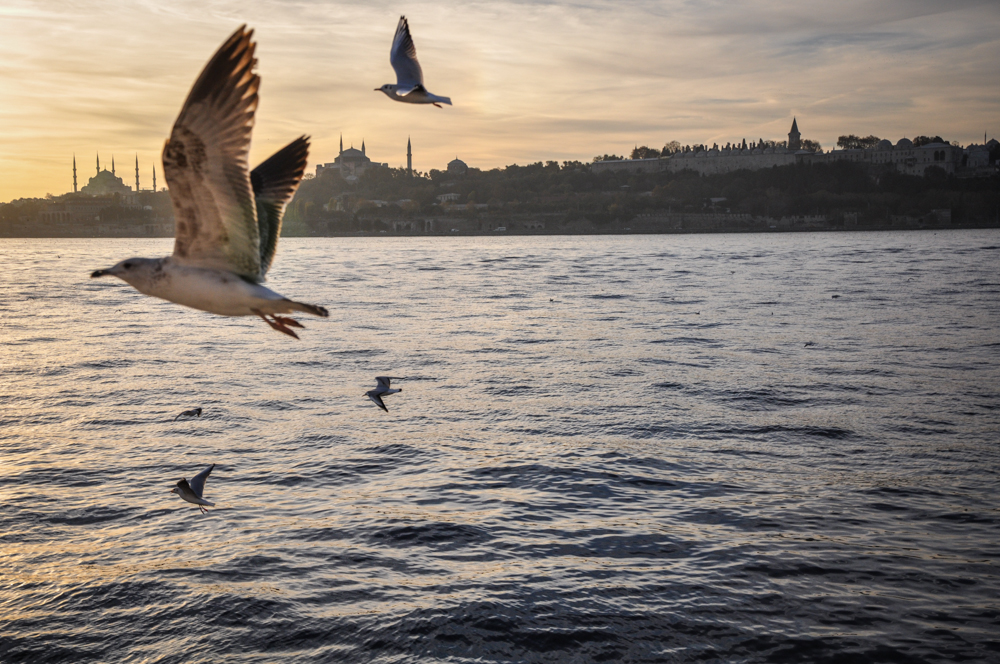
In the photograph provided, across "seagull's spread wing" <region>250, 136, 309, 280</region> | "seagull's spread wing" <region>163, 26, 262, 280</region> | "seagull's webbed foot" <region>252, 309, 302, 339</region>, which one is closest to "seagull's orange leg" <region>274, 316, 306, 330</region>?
"seagull's webbed foot" <region>252, 309, 302, 339</region>

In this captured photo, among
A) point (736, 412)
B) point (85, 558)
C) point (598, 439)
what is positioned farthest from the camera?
point (736, 412)

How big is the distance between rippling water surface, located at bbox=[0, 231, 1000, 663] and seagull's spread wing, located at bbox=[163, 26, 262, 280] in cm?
351

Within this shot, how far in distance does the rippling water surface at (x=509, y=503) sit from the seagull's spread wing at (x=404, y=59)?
4105mm

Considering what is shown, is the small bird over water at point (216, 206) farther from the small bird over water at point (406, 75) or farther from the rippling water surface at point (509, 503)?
the rippling water surface at point (509, 503)

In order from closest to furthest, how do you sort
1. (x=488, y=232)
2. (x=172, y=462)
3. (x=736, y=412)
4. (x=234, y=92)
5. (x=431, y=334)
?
(x=234, y=92)
(x=172, y=462)
(x=736, y=412)
(x=431, y=334)
(x=488, y=232)

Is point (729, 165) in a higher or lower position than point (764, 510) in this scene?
higher

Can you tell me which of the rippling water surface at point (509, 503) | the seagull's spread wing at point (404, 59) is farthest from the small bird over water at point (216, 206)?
the rippling water surface at point (509, 503)

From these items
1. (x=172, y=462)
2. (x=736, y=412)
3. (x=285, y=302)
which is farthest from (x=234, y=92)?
(x=736, y=412)

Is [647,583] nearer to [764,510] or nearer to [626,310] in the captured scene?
[764,510]

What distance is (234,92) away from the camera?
3705 mm

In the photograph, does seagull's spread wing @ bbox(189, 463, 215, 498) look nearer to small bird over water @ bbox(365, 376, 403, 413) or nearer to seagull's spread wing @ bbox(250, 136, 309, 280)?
small bird over water @ bbox(365, 376, 403, 413)

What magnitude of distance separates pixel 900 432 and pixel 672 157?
166708mm

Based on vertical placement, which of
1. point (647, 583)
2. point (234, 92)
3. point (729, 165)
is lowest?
point (647, 583)

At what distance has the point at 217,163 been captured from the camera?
12.5 ft
